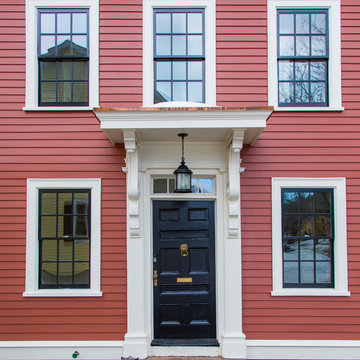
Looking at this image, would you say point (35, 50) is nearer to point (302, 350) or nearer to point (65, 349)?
point (65, 349)

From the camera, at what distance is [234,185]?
14.0 ft

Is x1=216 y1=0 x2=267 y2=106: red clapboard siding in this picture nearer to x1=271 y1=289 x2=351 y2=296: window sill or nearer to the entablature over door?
the entablature over door

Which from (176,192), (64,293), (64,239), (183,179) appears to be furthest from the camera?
(64,239)

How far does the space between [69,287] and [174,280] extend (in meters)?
1.54

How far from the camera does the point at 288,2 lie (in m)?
4.66

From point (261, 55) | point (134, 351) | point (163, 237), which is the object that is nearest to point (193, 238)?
point (163, 237)

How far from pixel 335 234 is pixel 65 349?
14.0 ft

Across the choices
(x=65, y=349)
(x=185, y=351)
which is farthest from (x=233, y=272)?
(x=65, y=349)

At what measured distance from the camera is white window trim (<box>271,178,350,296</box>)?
4453 millimetres

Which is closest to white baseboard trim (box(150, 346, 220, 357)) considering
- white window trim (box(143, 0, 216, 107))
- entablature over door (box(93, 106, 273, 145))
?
entablature over door (box(93, 106, 273, 145))

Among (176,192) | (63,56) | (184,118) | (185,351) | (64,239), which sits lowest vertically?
(185,351)

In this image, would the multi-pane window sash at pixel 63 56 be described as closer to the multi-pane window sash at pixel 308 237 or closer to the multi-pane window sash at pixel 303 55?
the multi-pane window sash at pixel 303 55

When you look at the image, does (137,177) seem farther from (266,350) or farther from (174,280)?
(266,350)

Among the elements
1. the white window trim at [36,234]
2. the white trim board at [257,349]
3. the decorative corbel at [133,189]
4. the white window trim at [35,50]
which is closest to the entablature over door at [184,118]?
the decorative corbel at [133,189]
